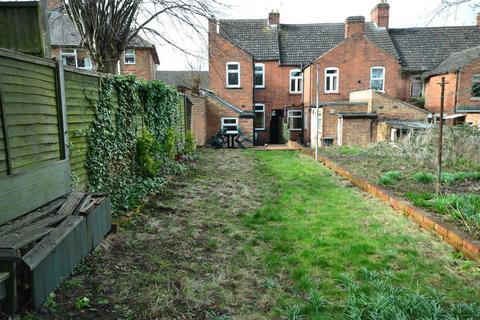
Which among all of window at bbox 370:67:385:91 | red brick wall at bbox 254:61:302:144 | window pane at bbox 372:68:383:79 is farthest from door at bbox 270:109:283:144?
window pane at bbox 372:68:383:79

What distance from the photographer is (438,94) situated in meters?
22.9

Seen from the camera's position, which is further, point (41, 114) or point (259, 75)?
point (259, 75)

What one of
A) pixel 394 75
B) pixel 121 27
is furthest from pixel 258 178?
pixel 394 75

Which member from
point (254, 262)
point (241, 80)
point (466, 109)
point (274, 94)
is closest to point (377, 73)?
point (466, 109)

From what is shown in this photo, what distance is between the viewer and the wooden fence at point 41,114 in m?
3.16

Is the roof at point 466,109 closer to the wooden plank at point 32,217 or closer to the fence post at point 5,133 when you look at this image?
the wooden plank at point 32,217

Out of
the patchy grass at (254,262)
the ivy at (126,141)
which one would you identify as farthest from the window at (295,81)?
the patchy grass at (254,262)

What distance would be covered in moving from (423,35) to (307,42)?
910cm

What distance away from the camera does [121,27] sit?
10133mm

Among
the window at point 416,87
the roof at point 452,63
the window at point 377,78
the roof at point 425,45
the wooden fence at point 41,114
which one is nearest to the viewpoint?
the wooden fence at point 41,114

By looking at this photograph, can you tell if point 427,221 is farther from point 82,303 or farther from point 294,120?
point 294,120

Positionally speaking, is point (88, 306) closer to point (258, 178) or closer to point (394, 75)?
point (258, 178)

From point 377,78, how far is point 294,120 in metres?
6.65

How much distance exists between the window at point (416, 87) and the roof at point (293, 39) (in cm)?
271
